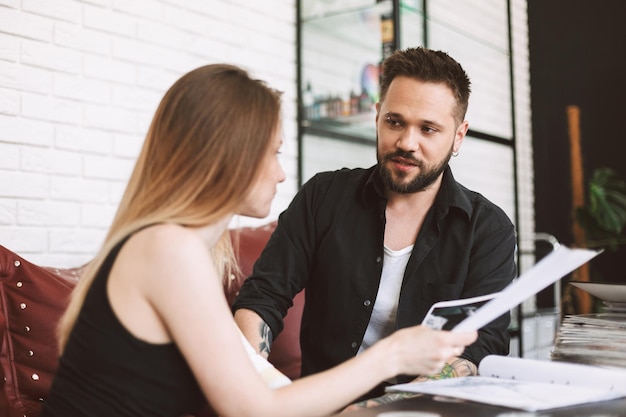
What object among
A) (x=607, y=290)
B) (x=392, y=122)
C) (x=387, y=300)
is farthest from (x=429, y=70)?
(x=607, y=290)

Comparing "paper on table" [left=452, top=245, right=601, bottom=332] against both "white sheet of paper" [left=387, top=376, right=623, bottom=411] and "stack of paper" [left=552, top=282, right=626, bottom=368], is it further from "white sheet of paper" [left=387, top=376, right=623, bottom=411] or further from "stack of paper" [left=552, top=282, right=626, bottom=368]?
"stack of paper" [left=552, top=282, right=626, bottom=368]

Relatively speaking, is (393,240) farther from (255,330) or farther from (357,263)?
(255,330)

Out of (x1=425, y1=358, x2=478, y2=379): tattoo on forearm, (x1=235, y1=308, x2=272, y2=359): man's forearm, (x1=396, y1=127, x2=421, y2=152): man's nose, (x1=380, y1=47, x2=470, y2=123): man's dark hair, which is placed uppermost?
(x1=380, y1=47, x2=470, y2=123): man's dark hair

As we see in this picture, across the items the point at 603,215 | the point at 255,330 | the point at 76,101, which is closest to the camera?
the point at 255,330

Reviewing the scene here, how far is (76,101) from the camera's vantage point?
2.36 m

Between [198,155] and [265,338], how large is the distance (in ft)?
2.39

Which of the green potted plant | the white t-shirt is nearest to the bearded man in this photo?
the white t-shirt

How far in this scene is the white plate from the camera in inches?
53.9

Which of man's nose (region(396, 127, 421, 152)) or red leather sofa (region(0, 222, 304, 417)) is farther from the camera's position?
man's nose (region(396, 127, 421, 152))

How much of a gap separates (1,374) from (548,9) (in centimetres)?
447

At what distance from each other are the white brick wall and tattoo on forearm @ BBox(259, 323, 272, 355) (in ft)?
3.10

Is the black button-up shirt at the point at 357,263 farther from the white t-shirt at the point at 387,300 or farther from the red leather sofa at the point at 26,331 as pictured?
the red leather sofa at the point at 26,331

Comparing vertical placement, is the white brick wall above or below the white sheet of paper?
above

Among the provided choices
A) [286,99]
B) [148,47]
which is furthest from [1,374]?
[286,99]
